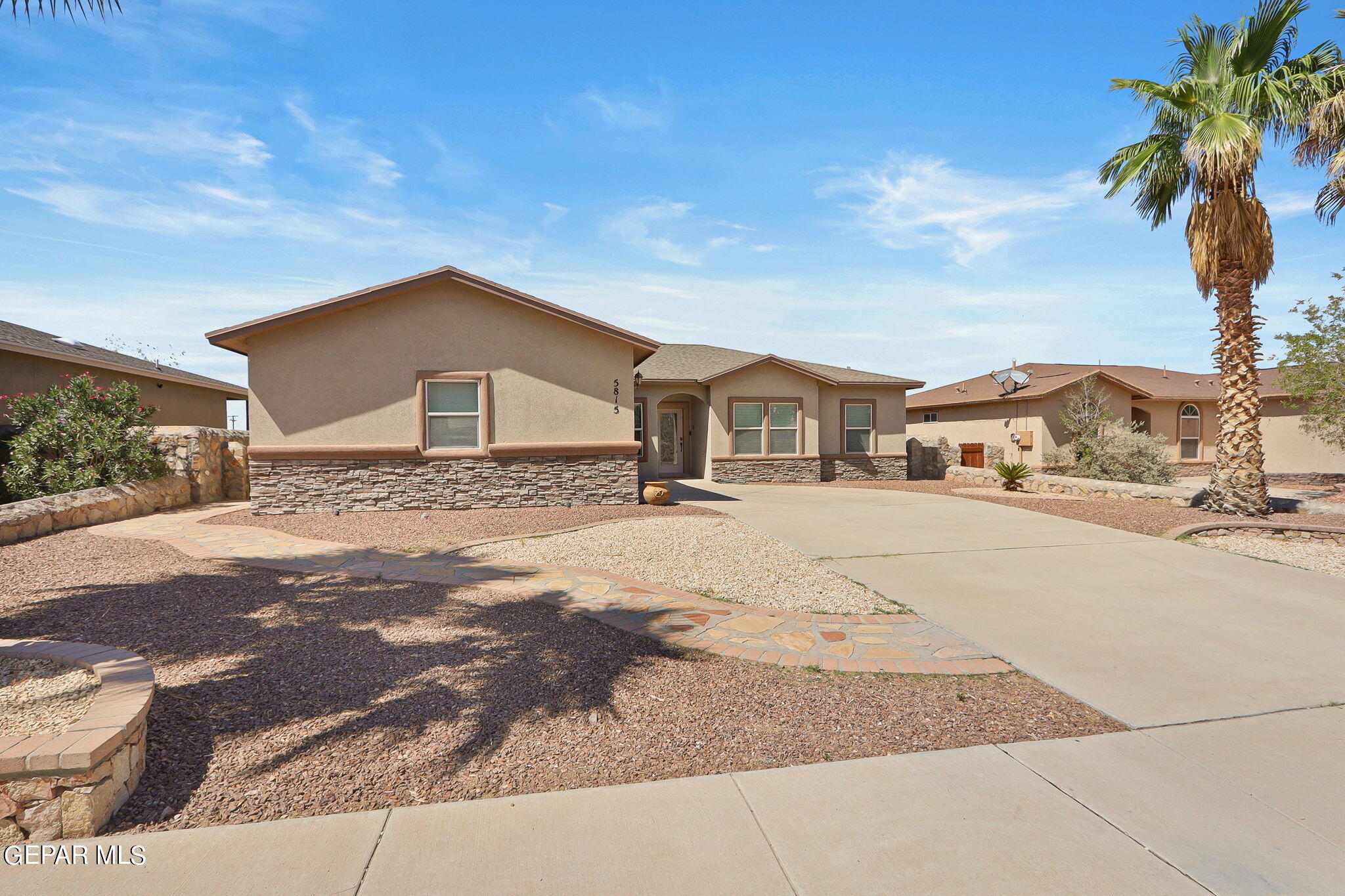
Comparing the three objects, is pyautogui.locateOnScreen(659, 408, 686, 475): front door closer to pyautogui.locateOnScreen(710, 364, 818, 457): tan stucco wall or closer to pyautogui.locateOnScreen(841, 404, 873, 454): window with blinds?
pyautogui.locateOnScreen(710, 364, 818, 457): tan stucco wall

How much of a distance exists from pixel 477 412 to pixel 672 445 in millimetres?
9491

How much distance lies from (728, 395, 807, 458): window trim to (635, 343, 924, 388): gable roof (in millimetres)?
964

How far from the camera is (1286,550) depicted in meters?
8.43

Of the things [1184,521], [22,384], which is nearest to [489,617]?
[1184,521]

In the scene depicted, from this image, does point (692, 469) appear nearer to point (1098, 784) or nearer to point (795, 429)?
point (795, 429)

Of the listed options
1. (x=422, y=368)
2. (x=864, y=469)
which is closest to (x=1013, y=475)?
(x=864, y=469)

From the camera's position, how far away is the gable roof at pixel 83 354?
14.3m

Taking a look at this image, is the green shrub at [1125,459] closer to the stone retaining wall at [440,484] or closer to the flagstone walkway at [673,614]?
the stone retaining wall at [440,484]

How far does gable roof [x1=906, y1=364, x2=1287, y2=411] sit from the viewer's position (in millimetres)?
21297

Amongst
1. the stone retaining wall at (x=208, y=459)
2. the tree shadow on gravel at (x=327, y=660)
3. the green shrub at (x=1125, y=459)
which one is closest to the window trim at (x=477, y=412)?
the stone retaining wall at (x=208, y=459)

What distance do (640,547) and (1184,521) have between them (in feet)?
30.1

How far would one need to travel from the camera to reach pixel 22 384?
14672 mm

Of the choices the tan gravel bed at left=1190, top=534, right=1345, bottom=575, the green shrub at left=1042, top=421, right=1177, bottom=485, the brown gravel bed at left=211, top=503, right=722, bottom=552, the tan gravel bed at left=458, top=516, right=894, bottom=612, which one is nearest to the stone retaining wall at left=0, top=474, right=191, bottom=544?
the brown gravel bed at left=211, top=503, right=722, bottom=552

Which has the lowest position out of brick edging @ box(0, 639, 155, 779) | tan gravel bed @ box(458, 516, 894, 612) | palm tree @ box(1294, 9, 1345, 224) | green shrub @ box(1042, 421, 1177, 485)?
tan gravel bed @ box(458, 516, 894, 612)
